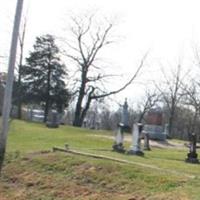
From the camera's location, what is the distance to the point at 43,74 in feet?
185

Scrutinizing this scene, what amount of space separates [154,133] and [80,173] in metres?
19.3

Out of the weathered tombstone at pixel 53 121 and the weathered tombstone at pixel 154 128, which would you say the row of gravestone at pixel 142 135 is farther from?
the weathered tombstone at pixel 53 121

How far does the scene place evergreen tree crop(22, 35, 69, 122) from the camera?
56531 mm

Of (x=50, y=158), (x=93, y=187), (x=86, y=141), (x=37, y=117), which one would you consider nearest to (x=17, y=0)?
(x=50, y=158)

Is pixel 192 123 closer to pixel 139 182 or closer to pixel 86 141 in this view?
pixel 86 141

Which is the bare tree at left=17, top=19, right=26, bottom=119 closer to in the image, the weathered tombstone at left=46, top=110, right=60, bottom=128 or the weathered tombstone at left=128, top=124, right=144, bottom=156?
the weathered tombstone at left=46, top=110, right=60, bottom=128

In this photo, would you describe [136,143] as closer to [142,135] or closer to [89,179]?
[89,179]

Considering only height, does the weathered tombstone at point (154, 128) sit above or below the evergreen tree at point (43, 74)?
below

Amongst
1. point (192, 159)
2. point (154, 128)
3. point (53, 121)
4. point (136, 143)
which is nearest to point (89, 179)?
point (192, 159)

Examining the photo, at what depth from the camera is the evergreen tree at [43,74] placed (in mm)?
56531

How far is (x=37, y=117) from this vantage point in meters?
55.2

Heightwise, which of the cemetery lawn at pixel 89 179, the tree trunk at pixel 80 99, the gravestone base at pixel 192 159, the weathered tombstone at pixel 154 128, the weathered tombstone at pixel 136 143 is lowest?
the cemetery lawn at pixel 89 179

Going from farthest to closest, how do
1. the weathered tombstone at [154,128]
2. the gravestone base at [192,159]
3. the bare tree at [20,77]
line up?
the bare tree at [20,77] < the weathered tombstone at [154,128] < the gravestone base at [192,159]

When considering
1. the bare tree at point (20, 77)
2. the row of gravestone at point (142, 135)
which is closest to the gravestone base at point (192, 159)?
the row of gravestone at point (142, 135)
